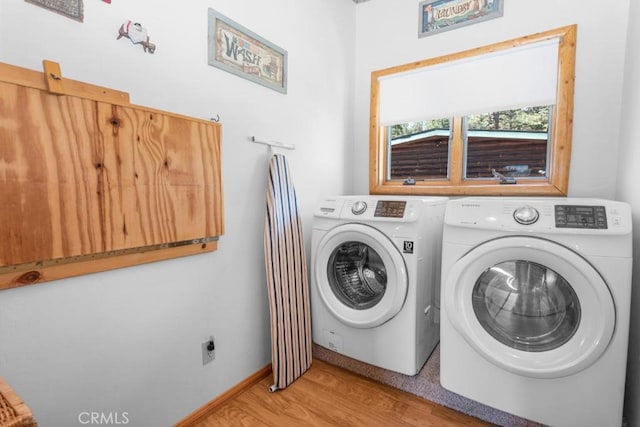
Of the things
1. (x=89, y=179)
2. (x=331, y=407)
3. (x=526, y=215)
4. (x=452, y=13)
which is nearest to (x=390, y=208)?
(x=526, y=215)

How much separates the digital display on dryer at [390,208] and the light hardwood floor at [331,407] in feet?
3.13

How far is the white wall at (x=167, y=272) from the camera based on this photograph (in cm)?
93

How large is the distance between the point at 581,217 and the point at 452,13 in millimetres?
1702

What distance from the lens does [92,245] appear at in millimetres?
1004

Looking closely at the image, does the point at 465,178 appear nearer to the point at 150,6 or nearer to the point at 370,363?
the point at 370,363

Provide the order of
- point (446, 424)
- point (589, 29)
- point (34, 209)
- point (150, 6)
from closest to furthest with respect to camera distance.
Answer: point (34, 209), point (150, 6), point (446, 424), point (589, 29)

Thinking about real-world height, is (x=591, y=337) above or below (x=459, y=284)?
below

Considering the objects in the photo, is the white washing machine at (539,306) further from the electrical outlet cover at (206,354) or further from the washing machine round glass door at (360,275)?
the electrical outlet cover at (206,354)

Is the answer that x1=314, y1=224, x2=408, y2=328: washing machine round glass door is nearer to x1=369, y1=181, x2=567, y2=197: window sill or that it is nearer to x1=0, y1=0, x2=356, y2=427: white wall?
x1=0, y1=0, x2=356, y2=427: white wall

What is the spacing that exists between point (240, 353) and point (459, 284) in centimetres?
115

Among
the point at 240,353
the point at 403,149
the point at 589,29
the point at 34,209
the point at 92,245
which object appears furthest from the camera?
the point at 403,149

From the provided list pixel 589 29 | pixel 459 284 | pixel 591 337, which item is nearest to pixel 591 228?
pixel 591 337

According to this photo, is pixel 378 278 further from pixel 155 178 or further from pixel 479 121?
pixel 479 121

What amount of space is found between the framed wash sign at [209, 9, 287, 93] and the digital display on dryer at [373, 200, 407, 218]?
0.88m
